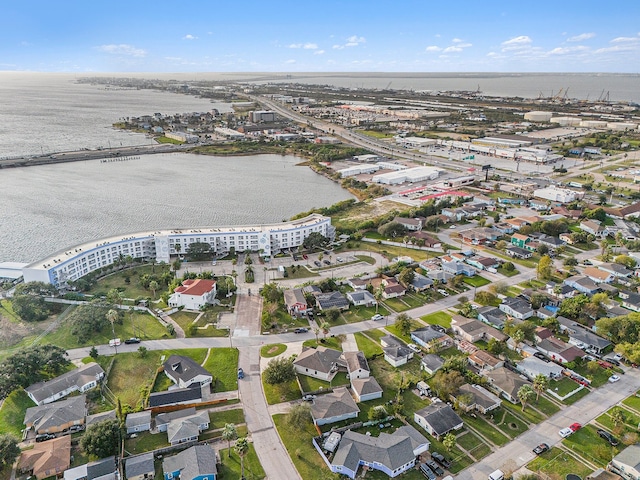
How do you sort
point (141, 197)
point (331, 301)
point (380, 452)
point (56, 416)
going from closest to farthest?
point (380, 452), point (56, 416), point (331, 301), point (141, 197)

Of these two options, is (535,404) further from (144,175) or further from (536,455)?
(144,175)

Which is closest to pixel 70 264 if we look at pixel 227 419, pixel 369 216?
pixel 227 419

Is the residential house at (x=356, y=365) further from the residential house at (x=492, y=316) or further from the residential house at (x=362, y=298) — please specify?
the residential house at (x=492, y=316)

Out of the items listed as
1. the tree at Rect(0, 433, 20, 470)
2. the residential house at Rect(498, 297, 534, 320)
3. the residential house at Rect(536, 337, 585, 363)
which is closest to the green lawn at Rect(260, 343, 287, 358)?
the tree at Rect(0, 433, 20, 470)

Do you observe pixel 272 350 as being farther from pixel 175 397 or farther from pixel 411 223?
pixel 411 223

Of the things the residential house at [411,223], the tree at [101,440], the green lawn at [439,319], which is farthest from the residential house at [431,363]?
the residential house at [411,223]

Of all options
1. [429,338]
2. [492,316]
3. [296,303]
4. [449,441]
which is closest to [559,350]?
[492,316]

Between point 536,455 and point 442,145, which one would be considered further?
point 442,145
